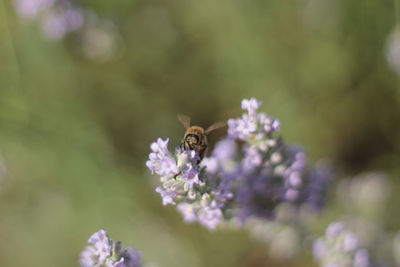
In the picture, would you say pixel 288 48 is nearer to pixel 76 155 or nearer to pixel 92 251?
pixel 76 155

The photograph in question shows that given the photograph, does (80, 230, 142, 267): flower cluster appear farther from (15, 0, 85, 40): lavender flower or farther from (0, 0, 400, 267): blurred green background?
(15, 0, 85, 40): lavender flower

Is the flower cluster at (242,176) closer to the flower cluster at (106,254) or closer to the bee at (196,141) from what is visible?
the bee at (196,141)

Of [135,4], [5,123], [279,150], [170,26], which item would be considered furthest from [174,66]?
[279,150]

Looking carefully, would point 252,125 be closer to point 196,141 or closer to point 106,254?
point 196,141

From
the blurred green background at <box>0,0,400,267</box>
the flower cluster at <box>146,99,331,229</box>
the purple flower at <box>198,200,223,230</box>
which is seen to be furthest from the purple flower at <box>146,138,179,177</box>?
the blurred green background at <box>0,0,400,267</box>

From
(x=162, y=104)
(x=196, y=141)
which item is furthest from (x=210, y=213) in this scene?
(x=162, y=104)
